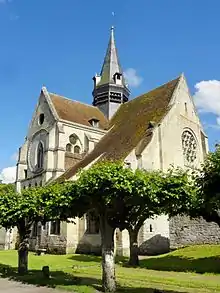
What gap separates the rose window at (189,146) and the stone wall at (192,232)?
1005cm

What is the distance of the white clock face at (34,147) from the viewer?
38.1 m

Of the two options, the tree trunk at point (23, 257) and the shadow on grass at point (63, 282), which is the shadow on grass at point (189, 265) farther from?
the tree trunk at point (23, 257)

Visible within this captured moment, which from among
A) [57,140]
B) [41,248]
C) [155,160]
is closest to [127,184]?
[155,160]

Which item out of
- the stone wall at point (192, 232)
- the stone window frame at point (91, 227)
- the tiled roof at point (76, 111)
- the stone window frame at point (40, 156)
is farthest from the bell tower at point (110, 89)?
the stone wall at point (192, 232)

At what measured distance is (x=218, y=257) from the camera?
61.0ft

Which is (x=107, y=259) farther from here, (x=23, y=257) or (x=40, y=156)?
(x=40, y=156)

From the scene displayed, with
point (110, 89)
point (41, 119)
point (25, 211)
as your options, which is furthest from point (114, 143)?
point (25, 211)

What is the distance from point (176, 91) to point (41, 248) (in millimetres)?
19675

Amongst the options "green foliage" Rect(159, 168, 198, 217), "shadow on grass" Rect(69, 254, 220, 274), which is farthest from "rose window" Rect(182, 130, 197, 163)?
"green foliage" Rect(159, 168, 198, 217)

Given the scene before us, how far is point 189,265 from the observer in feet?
58.9

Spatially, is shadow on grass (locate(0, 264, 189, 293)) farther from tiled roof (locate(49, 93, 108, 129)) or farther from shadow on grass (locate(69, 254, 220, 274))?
tiled roof (locate(49, 93, 108, 129))

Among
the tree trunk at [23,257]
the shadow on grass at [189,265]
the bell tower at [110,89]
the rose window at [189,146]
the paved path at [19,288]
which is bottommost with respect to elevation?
the paved path at [19,288]

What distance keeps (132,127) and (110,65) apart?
55.4 feet

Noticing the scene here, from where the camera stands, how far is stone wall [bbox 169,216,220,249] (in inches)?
891
